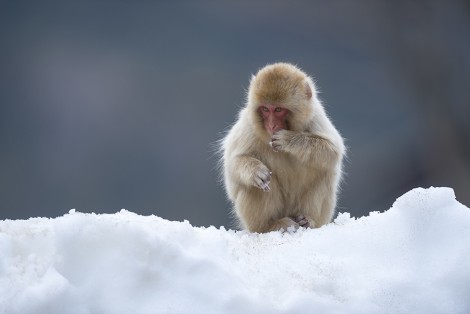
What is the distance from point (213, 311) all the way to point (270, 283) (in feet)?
0.80

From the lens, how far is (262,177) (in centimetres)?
297

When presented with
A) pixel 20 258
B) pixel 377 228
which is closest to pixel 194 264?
pixel 20 258

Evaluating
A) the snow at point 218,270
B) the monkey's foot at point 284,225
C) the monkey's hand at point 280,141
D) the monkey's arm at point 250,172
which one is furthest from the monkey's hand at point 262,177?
the snow at point 218,270

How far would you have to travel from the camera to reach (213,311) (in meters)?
1.76

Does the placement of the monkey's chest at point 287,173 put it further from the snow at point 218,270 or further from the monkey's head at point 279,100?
the snow at point 218,270

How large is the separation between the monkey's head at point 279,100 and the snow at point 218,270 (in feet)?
3.64

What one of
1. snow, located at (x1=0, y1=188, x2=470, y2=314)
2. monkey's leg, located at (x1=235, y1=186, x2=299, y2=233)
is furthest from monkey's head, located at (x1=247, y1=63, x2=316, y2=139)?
snow, located at (x1=0, y1=188, x2=470, y2=314)

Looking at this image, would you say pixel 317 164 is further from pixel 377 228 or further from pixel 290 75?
pixel 377 228

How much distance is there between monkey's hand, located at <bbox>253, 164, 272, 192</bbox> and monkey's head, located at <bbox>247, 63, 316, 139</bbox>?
22 centimetres

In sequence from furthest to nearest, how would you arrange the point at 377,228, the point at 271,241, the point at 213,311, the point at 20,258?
the point at 271,241 < the point at 377,228 < the point at 20,258 < the point at 213,311

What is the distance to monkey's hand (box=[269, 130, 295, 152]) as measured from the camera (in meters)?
3.04

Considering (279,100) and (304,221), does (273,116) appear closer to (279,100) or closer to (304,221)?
(279,100)

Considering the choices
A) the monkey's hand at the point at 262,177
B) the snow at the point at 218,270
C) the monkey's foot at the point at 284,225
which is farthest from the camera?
the monkey's foot at the point at 284,225

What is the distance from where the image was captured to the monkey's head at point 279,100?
3.10 meters
